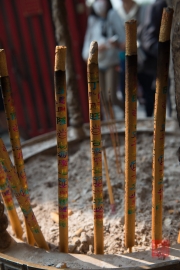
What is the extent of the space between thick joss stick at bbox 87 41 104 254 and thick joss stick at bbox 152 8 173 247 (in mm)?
160

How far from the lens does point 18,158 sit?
1054mm

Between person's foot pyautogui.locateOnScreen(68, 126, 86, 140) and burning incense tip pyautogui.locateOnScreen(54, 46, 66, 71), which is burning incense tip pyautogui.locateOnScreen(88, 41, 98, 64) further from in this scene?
person's foot pyautogui.locateOnScreen(68, 126, 86, 140)

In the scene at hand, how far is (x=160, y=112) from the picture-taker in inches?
35.0

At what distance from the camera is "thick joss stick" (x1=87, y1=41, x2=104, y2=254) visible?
0.84 meters

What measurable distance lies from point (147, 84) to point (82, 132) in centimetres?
112

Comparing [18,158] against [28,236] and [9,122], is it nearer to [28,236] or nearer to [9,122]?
[9,122]

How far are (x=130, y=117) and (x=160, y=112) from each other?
0.27 ft

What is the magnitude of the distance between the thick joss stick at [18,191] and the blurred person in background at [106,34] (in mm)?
1874

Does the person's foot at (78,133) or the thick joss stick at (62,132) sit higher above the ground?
the thick joss stick at (62,132)

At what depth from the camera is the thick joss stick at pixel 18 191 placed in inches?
37.1

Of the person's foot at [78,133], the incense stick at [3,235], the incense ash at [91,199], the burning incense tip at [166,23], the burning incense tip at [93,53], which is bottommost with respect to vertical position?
the incense ash at [91,199]

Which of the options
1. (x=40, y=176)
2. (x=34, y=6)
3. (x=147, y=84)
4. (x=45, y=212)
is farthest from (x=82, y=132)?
(x=34, y=6)

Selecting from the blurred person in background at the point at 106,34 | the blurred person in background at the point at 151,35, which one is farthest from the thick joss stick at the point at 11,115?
the blurred person in background at the point at 106,34

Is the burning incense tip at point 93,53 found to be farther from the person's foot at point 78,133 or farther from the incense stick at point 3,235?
the person's foot at point 78,133
